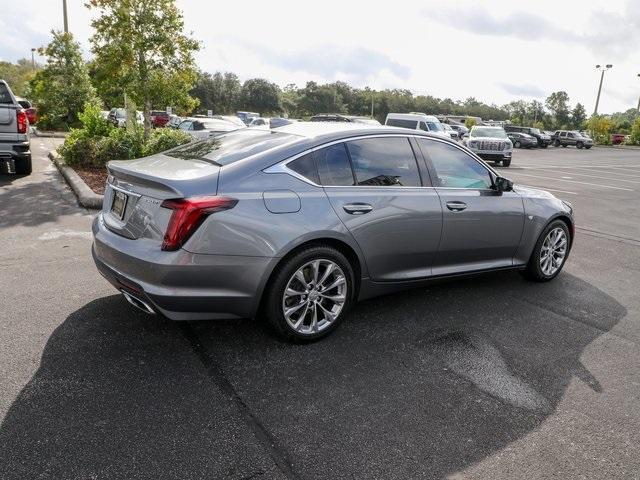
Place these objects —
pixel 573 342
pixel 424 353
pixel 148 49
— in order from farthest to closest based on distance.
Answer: pixel 148 49, pixel 573 342, pixel 424 353

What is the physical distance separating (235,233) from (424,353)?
1.63 metres

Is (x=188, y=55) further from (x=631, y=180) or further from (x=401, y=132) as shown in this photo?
(x=631, y=180)

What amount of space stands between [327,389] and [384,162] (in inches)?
74.6

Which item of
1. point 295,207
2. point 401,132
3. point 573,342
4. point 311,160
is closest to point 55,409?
point 295,207

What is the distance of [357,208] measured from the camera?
3.83 meters

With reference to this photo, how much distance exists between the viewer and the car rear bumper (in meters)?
3.21

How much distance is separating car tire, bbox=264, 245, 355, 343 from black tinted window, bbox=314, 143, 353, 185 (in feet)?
1.71

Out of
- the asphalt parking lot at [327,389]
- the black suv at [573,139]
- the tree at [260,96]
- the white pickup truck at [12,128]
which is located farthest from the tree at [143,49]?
the tree at [260,96]

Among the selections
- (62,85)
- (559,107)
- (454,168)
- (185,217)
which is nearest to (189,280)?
(185,217)

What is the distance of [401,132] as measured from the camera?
4379 mm

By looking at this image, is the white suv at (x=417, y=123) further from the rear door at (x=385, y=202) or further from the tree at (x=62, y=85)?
the rear door at (x=385, y=202)

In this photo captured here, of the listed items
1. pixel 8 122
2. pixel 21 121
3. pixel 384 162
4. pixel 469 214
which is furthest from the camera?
pixel 21 121

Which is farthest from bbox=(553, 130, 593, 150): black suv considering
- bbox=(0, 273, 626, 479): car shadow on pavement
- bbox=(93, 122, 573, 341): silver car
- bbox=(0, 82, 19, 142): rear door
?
bbox=(0, 273, 626, 479): car shadow on pavement

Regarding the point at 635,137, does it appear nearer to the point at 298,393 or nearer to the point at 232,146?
the point at 232,146
